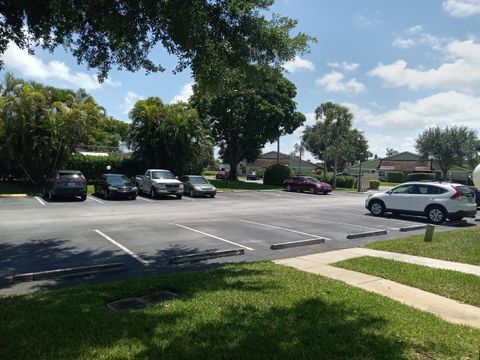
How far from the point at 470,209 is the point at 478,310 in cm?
1191

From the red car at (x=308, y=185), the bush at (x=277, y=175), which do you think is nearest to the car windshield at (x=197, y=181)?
the red car at (x=308, y=185)

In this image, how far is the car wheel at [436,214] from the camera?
53.7 ft

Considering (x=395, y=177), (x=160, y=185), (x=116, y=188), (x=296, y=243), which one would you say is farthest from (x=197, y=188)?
(x=395, y=177)

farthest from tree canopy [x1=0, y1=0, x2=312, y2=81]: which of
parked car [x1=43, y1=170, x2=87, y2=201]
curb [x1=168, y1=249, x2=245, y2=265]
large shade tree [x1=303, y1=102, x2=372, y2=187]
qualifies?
large shade tree [x1=303, y1=102, x2=372, y2=187]

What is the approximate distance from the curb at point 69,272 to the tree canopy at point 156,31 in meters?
4.55

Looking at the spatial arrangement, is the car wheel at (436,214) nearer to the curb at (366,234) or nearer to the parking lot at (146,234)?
the parking lot at (146,234)

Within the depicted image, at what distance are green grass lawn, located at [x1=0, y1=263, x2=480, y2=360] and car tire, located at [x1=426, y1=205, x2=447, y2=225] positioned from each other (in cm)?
1153

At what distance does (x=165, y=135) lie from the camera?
31.7 metres

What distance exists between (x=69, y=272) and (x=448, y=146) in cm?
6445

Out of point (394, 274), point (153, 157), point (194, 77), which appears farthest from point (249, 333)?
point (153, 157)

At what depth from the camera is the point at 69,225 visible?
1305cm

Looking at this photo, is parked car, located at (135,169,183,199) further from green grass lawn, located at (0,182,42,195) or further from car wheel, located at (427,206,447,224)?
car wheel, located at (427,206,447,224)

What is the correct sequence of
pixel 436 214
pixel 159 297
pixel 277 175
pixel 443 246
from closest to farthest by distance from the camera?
pixel 159 297 → pixel 443 246 → pixel 436 214 → pixel 277 175

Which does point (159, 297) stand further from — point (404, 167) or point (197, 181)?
point (404, 167)
